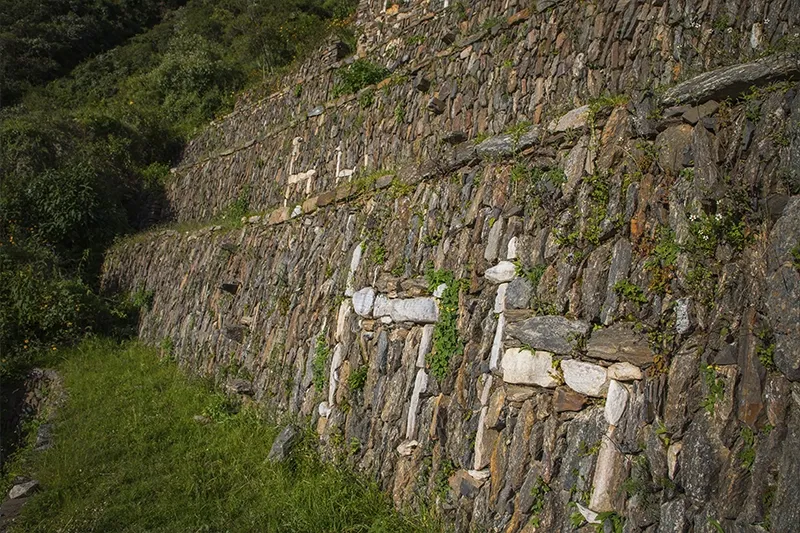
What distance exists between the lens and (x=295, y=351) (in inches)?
270

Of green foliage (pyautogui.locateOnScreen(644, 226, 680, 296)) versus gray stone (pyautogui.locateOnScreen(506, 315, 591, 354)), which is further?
gray stone (pyautogui.locateOnScreen(506, 315, 591, 354))

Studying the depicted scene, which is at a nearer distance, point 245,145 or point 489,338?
point 489,338

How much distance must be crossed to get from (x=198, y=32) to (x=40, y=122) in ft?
47.1

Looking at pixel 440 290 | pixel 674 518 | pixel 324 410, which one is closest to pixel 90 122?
pixel 324 410

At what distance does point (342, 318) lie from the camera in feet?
20.3

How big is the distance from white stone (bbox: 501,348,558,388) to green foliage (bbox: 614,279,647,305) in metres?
0.65

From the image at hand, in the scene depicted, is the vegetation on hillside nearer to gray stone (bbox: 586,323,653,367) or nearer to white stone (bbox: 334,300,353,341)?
white stone (bbox: 334,300,353,341)

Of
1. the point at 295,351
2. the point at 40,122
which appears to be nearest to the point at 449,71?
the point at 295,351

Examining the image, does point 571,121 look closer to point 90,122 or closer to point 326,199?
point 326,199

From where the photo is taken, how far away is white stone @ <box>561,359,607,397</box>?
344cm

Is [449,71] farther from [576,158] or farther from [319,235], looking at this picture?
[576,158]

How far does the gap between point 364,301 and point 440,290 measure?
1.20 metres

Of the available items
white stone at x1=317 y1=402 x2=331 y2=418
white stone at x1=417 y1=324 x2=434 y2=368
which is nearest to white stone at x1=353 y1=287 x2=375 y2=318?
white stone at x1=417 y1=324 x2=434 y2=368

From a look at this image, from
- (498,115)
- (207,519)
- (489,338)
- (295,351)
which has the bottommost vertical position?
(207,519)
